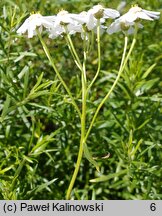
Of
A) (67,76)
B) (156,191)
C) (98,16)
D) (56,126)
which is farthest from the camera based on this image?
(67,76)

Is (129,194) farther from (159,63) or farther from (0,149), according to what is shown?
(159,63)

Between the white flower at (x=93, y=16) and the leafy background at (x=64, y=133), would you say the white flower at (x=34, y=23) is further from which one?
the leafy background at (x=64, y=133)

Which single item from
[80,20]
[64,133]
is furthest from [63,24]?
[64,133]

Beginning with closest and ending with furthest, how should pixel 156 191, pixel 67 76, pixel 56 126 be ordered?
pixel 156 191 → pixel 56 126 → pixel 67 76

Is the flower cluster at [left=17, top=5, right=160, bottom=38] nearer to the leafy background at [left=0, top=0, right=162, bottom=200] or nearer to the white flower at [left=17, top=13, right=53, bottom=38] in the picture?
the white flower at [left=17, top=13, right=53, bottom=38]

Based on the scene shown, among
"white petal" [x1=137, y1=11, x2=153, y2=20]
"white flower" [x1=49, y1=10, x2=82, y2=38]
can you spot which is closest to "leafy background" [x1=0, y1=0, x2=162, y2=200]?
"white flower" [x1=49, y1=10, x2=82, y2=38]

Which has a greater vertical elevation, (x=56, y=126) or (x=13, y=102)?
(x=13, y=102)

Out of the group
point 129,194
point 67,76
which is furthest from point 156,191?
point 67,76

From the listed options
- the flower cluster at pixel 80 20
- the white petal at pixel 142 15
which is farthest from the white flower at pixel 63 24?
the white petal at pixel 142 15
